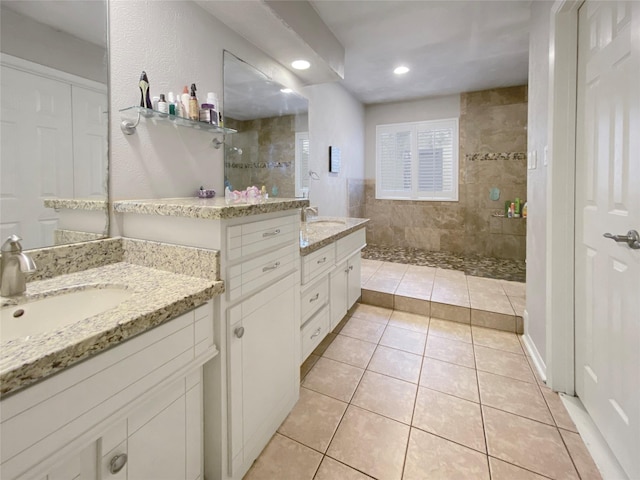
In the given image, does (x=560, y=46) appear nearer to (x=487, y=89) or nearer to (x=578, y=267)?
(x=578, y=267)

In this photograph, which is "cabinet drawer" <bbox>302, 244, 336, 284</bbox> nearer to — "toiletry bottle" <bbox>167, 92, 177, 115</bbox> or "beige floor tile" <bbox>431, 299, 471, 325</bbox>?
"toiletry bottle" <bbox>167, 92, 177, 115</bbox>

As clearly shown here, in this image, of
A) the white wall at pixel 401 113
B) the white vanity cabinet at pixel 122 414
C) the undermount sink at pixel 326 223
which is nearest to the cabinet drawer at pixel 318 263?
the undermount sink at pixel 326 223

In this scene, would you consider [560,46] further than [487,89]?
No

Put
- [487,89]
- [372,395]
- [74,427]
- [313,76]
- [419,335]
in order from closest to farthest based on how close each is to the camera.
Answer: [74,427], [372,395], [419,335], [313,76], [487,89]

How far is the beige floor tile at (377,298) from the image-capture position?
115 inches

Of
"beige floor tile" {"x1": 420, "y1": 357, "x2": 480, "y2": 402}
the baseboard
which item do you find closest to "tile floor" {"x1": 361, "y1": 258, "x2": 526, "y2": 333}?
the baseboard

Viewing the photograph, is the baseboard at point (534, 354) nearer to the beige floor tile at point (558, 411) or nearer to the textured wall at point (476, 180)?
the beige floor tile at point (558, 411)

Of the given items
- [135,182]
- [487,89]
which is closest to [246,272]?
[135,182]

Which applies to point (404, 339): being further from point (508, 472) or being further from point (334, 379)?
point (508, 472)

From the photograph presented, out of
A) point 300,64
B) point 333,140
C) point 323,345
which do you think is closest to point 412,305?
point 323,345

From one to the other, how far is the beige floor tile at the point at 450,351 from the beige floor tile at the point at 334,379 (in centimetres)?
58

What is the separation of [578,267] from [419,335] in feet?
3.82

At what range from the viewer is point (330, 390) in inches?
69.1

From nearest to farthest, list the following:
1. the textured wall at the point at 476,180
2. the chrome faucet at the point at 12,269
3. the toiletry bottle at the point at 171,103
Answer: the chrome faucet at the point at 12,269 < the toiletry bottle at the point at 171,103 < the textured wall at the point at 476,180
